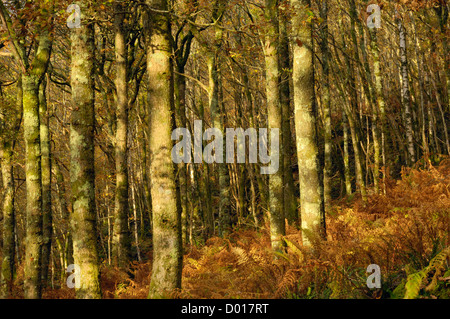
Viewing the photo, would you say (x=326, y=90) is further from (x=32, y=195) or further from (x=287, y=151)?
(x=32, y=195)

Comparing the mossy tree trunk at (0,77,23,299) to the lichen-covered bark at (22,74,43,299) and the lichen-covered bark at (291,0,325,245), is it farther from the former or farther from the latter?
the lichen-covered bark at (291,0,325,245)

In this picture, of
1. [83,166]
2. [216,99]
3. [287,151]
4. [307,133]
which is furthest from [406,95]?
[83,166]

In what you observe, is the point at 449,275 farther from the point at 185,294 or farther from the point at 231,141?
the point at 231,141

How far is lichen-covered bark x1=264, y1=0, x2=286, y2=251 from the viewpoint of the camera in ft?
27.5

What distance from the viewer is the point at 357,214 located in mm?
10648

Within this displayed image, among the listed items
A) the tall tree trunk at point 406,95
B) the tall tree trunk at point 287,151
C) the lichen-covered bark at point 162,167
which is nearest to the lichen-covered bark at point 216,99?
the tall tree trunk at point 287,151

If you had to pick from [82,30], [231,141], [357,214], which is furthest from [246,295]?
[231,141]

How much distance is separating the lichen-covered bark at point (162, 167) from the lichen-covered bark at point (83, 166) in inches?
51.2

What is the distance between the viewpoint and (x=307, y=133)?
23.6 ft

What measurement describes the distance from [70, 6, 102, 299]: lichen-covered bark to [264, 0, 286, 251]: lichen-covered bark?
144 inches

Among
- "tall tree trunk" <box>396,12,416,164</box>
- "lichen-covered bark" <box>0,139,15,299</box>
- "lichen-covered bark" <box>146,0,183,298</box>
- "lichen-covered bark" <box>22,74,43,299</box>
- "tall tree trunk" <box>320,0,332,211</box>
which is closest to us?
"lichen-covered bark" <box>146,0,183,298</box>

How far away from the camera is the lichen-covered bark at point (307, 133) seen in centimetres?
711

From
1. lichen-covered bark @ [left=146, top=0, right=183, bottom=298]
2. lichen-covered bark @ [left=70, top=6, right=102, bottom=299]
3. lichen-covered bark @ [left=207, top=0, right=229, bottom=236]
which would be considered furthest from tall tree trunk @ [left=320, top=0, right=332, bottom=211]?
lichen-covered bark @ [left=70, top=6, right=102, bottom=299]

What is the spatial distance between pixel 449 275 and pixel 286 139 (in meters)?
6.78
